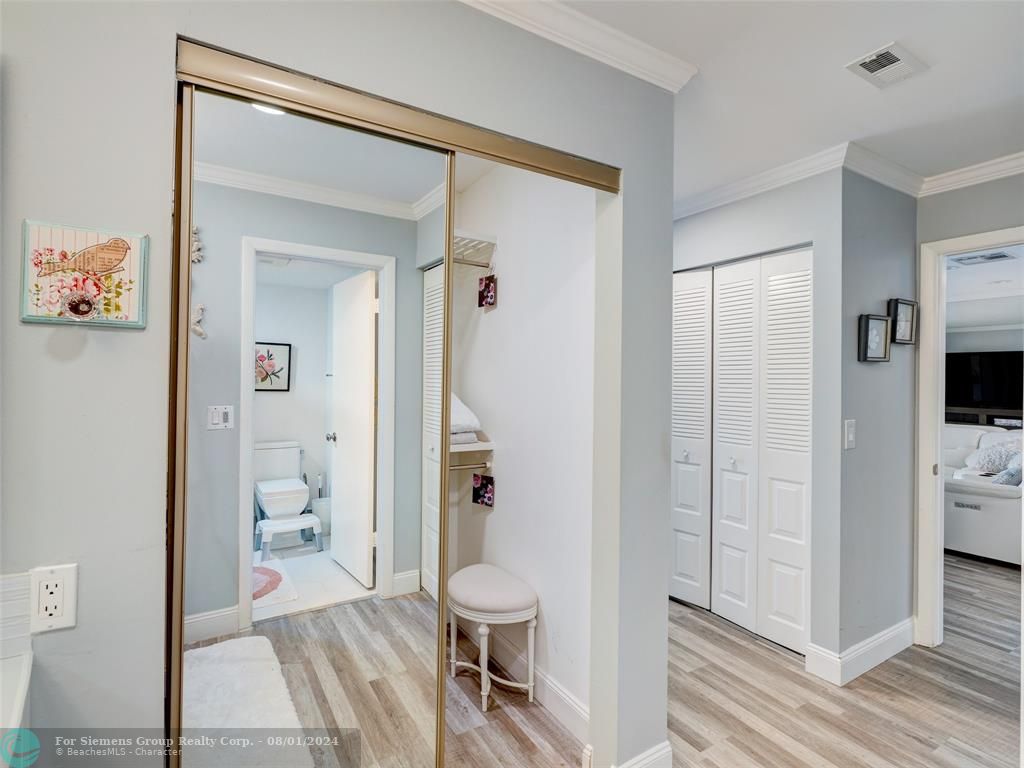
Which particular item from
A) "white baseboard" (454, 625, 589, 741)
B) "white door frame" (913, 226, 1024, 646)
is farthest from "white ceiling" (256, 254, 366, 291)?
"white door frame" (913, 226, 1024, 646)

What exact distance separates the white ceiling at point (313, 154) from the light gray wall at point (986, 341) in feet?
22.8

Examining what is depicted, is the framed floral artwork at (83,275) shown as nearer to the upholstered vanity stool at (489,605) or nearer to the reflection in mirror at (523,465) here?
the reflection in mirror at (523,465)

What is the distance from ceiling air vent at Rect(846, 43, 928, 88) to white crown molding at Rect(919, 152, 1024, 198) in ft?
3.81

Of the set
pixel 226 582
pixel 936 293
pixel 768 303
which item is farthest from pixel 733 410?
pixel 226 582

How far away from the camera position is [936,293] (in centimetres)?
277

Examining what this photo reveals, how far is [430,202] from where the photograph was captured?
1.54 meters

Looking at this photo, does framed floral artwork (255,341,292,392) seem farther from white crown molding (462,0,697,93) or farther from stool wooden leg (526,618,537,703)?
stool wooden leg (526,618,537,703)

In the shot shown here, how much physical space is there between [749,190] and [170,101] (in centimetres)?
272

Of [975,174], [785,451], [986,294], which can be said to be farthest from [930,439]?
[986,294]

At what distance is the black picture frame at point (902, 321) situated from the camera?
8.71 feet

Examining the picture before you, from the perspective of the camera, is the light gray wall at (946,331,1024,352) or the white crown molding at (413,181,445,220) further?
the light gray wall at (946,331,1024,352)

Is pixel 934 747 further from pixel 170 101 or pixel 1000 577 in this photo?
pixel 170 101

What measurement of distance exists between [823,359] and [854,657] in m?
1.46

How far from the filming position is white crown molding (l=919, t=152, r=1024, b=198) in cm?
249
